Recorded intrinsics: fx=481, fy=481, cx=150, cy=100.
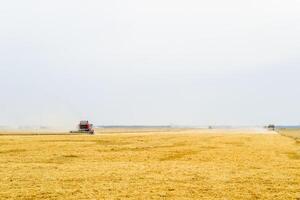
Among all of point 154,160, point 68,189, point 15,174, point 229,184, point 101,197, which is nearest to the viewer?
point 101,197

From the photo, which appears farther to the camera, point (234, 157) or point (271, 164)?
point (234, 157)

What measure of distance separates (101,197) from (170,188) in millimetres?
3396

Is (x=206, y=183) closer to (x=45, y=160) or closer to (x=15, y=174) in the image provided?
(x=15, y=174)

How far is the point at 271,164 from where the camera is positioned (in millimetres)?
30312

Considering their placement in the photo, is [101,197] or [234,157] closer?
[101,197]

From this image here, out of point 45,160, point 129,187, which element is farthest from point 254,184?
point 45,160

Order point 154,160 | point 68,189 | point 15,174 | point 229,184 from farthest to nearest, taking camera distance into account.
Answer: point 154,160
point 15,174
point 229,184
point 68,189

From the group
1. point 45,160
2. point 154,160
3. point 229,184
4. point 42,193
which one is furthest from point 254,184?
point 45,160

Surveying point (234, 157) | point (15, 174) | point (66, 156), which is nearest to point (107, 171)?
point (15, 174)

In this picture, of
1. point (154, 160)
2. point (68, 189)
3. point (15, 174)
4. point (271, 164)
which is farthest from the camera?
point (154, 160)

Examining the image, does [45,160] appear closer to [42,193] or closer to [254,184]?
[42,193]

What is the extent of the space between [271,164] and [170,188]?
11.8 meters

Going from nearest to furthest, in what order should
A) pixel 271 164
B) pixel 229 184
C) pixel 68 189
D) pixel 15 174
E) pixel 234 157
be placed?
pixel 68 189 < pixel 229 184 < pixel 15 174 < pixel 271 164 < pixel 234 157

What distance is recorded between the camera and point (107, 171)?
1020 inches
